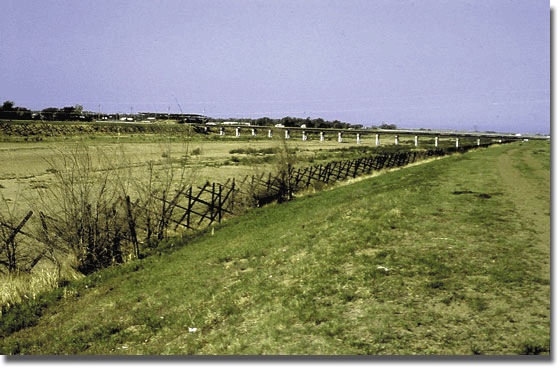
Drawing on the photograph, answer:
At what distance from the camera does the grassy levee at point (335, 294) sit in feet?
20.5

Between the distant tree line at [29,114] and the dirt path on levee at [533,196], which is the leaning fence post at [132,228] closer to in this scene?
the dirt path on levee at [533,196]

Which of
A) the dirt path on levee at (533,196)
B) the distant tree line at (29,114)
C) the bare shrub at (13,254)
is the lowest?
the bare shrub at (13,254)

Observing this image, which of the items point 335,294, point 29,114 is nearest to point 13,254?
point 335,294

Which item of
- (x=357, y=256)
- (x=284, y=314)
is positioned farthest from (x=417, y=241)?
(x=284, y=314)

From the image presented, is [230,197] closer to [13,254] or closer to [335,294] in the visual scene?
[13,254]

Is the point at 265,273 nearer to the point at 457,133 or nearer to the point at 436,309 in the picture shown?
the point at 436,309

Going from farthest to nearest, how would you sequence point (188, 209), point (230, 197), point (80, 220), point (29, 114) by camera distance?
point (29, 114) < point (230, 197) < point (188, 209) < point (80, 220)

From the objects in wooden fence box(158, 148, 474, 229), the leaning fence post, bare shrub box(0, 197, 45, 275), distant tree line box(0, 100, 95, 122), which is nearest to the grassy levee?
the leaning fence post

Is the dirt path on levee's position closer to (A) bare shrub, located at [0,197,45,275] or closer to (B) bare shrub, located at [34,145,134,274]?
(B) bare shrub, located at [34,145,134,274]

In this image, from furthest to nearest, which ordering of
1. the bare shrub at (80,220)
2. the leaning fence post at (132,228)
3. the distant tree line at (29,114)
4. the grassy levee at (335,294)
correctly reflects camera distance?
the distant tree line at (29,114) → the leaning fence post at (132,228) → the bare shrub at (80,220) → the grassy levee at (335,294)

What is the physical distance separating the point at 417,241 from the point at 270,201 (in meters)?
15.5

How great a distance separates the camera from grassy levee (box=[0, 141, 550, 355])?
626 cm

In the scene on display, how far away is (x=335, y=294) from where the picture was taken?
26.4 feet

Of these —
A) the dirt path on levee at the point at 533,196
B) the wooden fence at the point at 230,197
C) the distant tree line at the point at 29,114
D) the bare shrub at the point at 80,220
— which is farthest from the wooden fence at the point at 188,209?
the distant tree line at the point at 29,114
